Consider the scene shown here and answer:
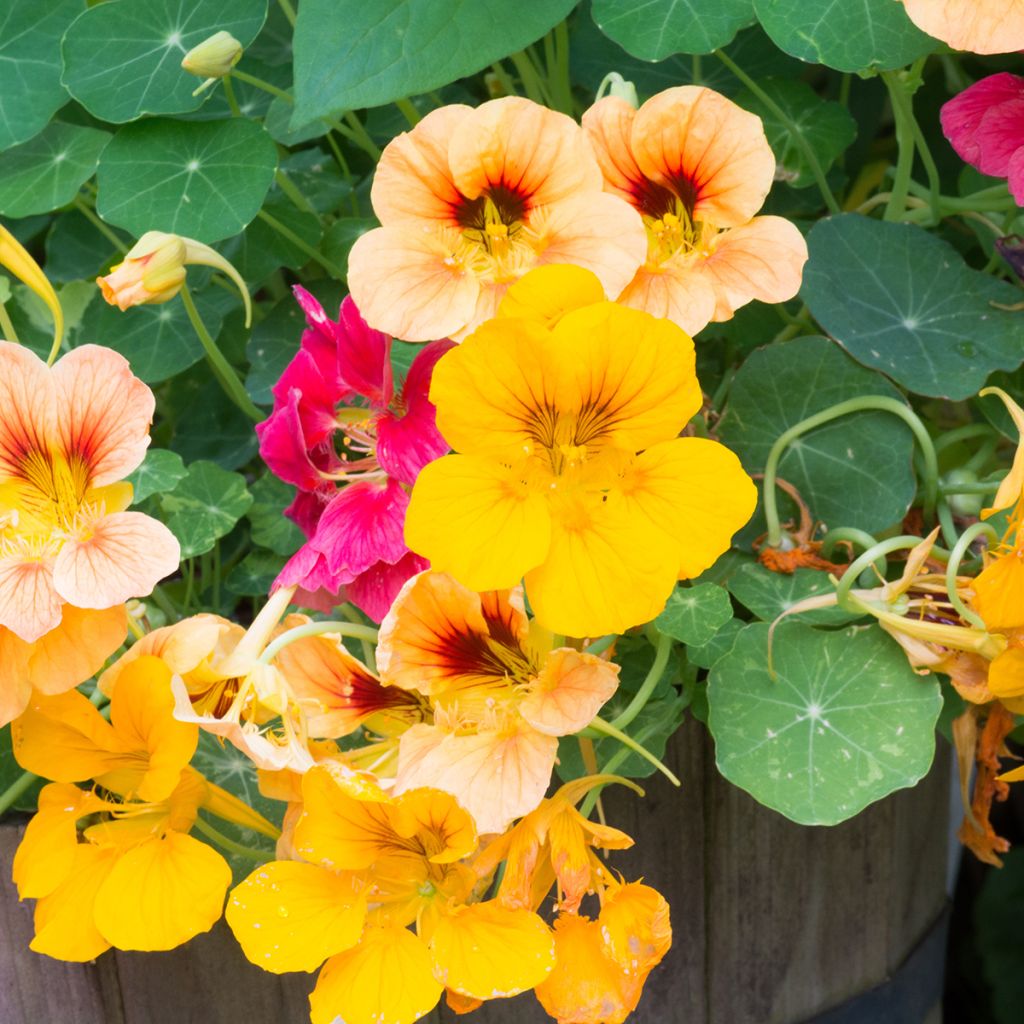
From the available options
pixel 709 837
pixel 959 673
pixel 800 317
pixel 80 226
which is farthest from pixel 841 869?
pixel 80 226

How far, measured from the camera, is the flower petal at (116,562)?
71 cm

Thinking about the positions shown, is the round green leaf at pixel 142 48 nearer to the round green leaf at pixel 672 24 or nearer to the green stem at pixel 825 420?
the round green leaf at pixel 672 24

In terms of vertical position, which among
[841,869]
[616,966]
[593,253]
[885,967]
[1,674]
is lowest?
[885,967]

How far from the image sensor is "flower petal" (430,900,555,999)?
2.32ft

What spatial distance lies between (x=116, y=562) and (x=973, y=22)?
0.57 m

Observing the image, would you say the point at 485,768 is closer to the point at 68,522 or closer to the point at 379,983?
the point at 379,983

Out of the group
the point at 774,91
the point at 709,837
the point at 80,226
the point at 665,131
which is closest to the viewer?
the point at 665,131

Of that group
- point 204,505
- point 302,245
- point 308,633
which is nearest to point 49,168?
point 302,245

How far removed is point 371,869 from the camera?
0.77 metres

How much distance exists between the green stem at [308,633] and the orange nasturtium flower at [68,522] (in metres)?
0.07

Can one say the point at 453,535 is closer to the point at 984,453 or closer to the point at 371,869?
the point at 371,869

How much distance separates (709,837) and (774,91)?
0.60m

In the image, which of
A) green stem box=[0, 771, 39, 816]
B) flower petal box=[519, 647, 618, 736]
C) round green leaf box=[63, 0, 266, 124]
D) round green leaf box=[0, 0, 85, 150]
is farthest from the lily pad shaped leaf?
round green leaf box=[0, 0, 85, 150]

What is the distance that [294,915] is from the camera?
0.74 meters
